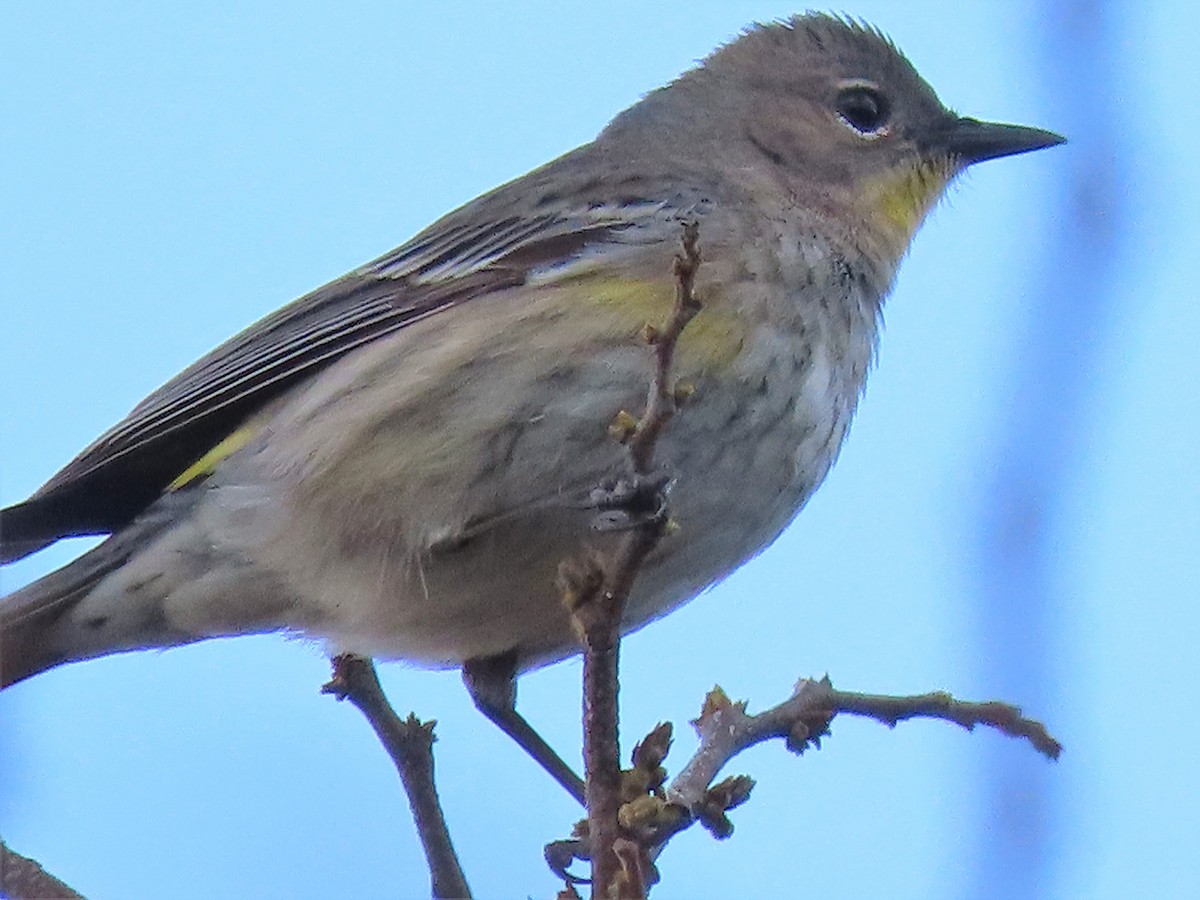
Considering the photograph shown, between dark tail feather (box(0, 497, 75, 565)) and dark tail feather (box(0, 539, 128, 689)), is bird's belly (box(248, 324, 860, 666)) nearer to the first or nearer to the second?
dark tail feather (box(0, 539, 128, 689))

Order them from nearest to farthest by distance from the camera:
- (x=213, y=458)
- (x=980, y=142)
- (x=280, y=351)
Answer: (x=213, y=458) < (x=280, y=351) < (x=980, y=142)

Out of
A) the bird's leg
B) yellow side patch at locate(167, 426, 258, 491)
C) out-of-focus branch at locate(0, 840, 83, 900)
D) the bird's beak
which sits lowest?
out-of-focus branch at locate(0, 840, 83, 900)

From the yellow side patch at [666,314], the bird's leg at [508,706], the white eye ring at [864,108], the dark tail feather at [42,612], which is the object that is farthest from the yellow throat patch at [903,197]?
the dark tail feather at [42,612]

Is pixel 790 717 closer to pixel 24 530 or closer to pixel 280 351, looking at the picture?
pixel 280 351

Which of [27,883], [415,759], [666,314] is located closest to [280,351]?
[666,314]

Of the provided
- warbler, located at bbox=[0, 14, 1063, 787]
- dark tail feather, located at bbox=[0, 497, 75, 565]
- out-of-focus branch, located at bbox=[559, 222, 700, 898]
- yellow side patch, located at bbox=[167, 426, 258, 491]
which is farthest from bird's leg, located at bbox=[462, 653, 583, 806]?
out-of-focus branch, located at bbox=[559, 222, 700, 898]

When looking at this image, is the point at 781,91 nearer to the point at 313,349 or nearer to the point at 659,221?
the point at 659,221
